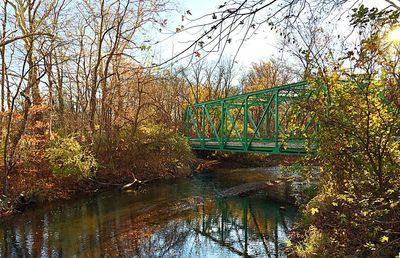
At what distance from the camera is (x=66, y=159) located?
12.8 metres

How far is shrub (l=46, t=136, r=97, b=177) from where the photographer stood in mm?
12797

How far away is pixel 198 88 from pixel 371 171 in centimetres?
2752

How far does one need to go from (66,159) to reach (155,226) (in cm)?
580

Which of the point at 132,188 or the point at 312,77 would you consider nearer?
the point at 312,77

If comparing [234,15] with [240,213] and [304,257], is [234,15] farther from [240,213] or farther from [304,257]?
[240,213]

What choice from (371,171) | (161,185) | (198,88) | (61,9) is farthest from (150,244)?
(198,88)

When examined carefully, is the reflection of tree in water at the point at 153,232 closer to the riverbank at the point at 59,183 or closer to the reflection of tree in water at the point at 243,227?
the reflection of tree in water at the point at 243,227

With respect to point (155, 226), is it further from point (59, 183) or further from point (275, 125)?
point (275, 125)

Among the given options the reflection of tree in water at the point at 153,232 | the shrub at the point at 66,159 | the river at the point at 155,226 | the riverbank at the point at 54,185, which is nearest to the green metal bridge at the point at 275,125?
the river at the point at 155,226

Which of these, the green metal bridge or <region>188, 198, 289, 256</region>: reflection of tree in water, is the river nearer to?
<region>188, 198, 289, 256</region>: reflection of tree in water

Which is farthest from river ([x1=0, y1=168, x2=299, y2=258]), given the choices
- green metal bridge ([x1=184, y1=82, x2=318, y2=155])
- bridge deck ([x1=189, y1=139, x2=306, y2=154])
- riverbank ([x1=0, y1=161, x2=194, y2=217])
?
green metal bridge ([x1=184, y1=82, x2=318, y2=155])

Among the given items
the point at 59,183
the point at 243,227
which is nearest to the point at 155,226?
the point at 243,227

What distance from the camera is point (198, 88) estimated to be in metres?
30.9

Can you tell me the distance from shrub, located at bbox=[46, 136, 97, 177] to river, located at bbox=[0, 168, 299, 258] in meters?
1.21
